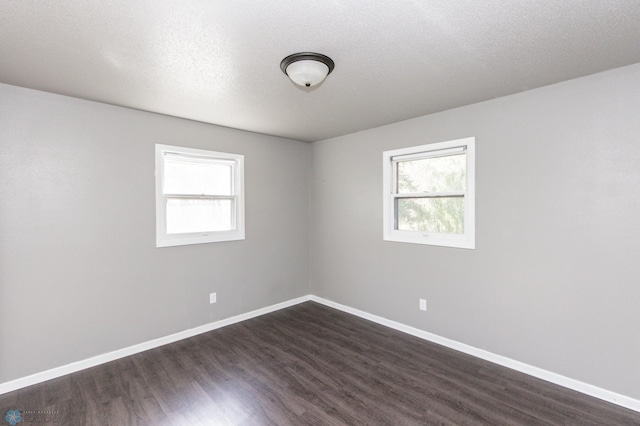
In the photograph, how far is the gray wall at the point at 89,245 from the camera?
2494mm

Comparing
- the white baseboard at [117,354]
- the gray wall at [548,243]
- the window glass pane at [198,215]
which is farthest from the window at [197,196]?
the gray wall at [548,243]

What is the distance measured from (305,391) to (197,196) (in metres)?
2.40

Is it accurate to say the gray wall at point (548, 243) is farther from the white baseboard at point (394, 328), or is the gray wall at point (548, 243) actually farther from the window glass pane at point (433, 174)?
the window glass pane at point (433, 174)

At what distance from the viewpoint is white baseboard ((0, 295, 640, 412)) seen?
233cm

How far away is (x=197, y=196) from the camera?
3.58m

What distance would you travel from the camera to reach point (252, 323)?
12.6 feet

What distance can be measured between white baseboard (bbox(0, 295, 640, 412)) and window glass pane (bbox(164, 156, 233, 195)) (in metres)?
1.62

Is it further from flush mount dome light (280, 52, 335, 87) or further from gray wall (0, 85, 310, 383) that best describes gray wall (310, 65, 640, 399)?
gray wall (0, 85, 310, 383)

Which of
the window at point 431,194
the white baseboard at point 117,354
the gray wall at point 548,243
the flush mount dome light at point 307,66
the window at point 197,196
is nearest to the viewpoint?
the flush mount dome light at point 307,66

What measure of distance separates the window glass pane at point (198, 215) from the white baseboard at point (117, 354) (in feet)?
3.78

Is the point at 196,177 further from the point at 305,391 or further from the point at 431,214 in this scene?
the point at 431,214

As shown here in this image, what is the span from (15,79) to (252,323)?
3.24 meters

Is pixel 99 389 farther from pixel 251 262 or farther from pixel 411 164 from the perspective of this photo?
pixel 411 164

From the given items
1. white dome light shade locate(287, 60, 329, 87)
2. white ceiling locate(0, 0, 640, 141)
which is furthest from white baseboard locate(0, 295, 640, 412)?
white dome light shade locate(287, 60, 329, 87)
